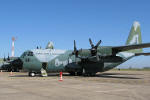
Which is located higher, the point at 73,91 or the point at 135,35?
the point at 135,35

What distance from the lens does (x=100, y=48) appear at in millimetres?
26594

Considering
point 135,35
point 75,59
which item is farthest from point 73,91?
point 135,35

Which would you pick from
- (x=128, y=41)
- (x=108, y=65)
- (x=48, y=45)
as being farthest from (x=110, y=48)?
(x=48, y=45)

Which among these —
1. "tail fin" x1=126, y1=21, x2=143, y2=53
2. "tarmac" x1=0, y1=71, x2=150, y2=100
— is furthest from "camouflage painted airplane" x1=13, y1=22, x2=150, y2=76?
"tarmac" x1=0, y1=71, x2=150, y2=100

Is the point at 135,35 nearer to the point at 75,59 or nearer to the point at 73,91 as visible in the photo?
the point at 75,59

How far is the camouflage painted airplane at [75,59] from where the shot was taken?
25891 millimetres

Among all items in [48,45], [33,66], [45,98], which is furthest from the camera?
[48,45]

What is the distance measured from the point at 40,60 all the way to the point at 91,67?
756cm

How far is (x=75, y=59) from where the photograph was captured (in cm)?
2828

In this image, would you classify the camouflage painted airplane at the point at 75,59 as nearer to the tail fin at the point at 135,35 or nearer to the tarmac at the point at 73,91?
the tail fin at the point at 135,35

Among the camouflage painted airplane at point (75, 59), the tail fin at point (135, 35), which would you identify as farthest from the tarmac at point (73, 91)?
the tail fin at point (135, 35)

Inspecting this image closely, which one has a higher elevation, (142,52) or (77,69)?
(142,52)

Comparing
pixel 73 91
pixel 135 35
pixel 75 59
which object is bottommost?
pixel 73 91

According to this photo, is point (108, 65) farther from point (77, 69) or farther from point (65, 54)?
point (65, 54)
